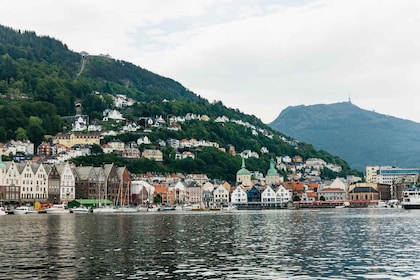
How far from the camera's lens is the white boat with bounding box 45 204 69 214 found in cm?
13375

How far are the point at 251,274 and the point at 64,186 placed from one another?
13093 cm

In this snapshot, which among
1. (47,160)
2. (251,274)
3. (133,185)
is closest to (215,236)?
(251,274)

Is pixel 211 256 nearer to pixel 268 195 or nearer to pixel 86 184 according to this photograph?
pixel 86 184

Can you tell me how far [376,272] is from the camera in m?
31.6

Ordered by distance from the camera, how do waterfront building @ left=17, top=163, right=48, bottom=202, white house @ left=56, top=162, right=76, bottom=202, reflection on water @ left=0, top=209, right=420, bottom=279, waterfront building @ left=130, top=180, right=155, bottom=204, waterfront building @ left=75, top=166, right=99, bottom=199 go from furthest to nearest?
waterfront building @ left=130, top=180, right=155, bottom=204 → waterfront building @ left=75, top=166, right=99, bottom=199 → white house @ left=56, top=162, right=76, bottom=202 → waterfront building @ left=17, top=163, right=48, bottom=202 → reflection on water @ left=0, top=209, right=420, bottom=279

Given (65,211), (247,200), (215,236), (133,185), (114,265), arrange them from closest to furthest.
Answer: (114,265), (215,236), (65,211), (133,185), (247,200)

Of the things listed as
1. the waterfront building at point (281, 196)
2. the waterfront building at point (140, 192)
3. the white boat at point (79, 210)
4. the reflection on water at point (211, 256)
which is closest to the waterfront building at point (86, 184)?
the waterfront building at point (140, 192)

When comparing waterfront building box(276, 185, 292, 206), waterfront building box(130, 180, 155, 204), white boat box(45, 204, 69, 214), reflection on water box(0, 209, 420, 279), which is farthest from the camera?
waterfront building box(276, 185, 292, 206)

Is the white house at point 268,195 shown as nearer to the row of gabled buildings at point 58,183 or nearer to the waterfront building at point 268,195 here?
the waterfront building at point 268,195

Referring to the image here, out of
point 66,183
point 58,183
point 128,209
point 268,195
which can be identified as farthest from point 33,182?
point 268,195

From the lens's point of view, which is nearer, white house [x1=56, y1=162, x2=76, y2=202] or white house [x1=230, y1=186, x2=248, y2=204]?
white house [x1=56, y1=162, x2=76, y2=202]

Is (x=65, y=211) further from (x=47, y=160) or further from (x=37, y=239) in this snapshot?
(x=37, y=239)

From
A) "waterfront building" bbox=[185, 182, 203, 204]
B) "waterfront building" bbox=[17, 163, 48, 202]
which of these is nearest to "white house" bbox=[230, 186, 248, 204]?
"waterfront building" bbox=[185, 182, 203, 204]

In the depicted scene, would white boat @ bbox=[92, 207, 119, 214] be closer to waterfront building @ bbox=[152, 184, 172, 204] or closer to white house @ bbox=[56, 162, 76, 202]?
white house @ bbox=[56, 162, 76, 202]
